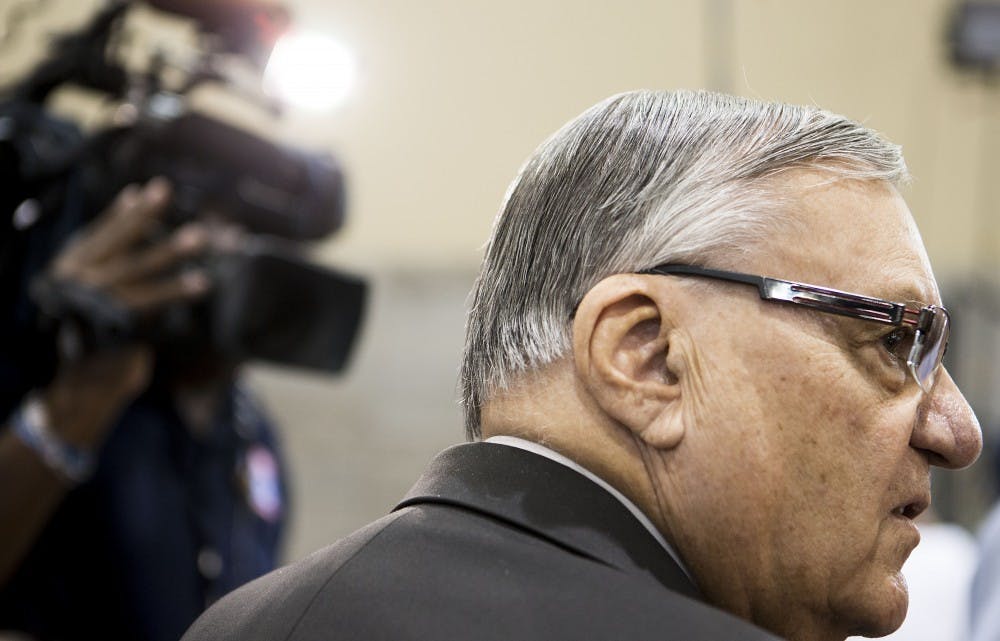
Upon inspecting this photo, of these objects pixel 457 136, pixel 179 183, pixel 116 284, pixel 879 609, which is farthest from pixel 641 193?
pixel 457 136

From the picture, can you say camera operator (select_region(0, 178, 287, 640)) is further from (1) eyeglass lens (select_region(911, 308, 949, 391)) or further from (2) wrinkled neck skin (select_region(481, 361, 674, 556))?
(1) eyeglass lens (select_region(911, 308, 949, 391))

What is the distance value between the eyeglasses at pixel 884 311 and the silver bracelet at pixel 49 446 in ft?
3.52

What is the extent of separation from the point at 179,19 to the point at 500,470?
127cm

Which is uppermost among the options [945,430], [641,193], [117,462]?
[641,193]

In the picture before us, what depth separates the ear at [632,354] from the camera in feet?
2.60

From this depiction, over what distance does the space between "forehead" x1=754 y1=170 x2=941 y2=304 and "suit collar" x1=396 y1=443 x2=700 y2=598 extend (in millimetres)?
205

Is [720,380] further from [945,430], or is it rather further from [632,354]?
[945,430]

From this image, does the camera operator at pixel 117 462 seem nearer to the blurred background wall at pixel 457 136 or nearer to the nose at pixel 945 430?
the nose at pixel 945 430

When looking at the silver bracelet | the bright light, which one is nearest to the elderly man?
the silver bracelet

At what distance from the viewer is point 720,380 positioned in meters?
0.79

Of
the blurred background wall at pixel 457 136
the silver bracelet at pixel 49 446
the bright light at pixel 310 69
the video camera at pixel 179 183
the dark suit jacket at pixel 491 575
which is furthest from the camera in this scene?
the blurred background wall at pixel 457 136

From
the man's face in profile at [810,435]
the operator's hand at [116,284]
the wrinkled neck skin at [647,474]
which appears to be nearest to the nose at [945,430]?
the man's face in profile at [810,435]

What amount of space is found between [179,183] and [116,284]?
0.28 m

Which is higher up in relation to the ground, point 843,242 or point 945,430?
point 843,242
